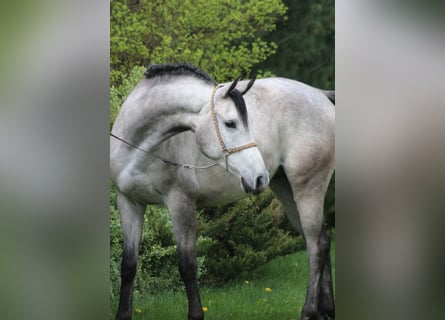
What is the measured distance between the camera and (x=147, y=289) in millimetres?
4039

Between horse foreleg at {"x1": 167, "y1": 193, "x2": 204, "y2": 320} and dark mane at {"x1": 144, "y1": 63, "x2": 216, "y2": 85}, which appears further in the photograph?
horse foreleg at {"x1": 167, "y1": 193, "x2": 204, "y2": 320}

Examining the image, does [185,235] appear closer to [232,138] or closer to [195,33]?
[232,138]

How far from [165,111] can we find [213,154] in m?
0.38

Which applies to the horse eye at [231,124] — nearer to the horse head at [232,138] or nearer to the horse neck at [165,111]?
the horse head at [232,138]

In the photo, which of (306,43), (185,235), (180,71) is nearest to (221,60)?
(306,43)

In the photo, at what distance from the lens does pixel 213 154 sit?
3182 mm

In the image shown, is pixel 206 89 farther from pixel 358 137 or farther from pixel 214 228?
pixel 358 137

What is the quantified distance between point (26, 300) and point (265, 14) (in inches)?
134

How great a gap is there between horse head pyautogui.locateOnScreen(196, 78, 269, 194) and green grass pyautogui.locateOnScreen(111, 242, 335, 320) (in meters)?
1.25

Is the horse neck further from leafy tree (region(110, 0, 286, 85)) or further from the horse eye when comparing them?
leafy tree (region(110, 0, 286, 85))

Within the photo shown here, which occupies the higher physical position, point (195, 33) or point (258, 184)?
point (195, 33)

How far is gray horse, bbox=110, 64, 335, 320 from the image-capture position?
10.3 ft

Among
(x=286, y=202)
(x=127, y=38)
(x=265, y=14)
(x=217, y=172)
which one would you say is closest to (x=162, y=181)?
(x=217, y=172)

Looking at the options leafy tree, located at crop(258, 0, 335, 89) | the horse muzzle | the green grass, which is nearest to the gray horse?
the horse muzzle
